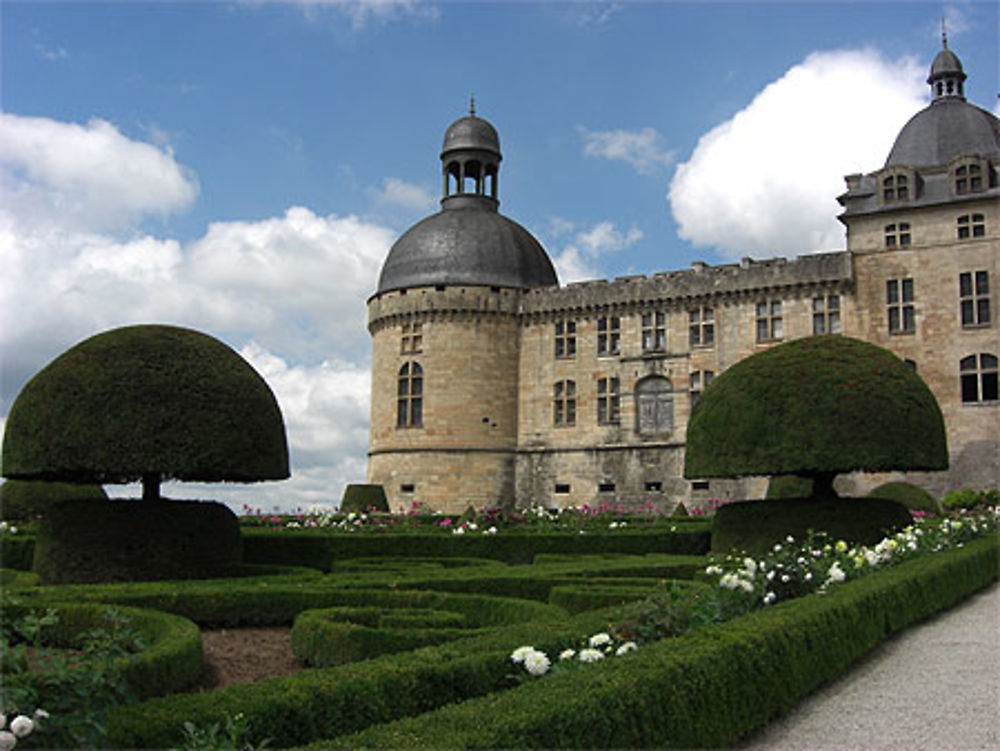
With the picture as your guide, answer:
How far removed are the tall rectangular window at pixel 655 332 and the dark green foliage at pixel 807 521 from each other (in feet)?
62.2

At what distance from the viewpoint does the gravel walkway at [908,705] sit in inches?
226

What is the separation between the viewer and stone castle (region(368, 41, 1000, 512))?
1147 inches

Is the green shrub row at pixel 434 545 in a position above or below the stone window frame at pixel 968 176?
below

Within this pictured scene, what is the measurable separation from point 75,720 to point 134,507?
28.2 feet

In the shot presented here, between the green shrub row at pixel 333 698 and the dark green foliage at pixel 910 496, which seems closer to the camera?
the green shrub row at pixel 333 698

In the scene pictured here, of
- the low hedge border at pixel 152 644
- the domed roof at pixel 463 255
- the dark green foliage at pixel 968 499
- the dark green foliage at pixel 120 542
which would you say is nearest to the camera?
the low hedge border at pixel 152 644

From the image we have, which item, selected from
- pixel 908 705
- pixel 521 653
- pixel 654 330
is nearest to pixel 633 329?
pixel 654 330

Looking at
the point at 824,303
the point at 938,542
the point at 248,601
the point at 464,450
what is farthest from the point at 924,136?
the point at 248,601

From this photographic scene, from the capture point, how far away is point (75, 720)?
351 cm

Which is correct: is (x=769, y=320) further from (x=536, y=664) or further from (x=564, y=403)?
(x=536, y=664)

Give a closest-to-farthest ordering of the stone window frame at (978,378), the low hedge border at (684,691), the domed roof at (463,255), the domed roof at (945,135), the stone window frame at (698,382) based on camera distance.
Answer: the low hedge border at (684,691)
the stone window frame at (978,378)
the domed roof at (945,135)
the stone window frame at (698,382)
the domed roof at (463,255)

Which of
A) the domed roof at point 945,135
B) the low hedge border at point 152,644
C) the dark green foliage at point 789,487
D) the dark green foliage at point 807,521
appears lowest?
the low hedge border at point 152,644

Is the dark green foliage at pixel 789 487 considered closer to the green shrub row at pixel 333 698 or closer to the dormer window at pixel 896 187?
the dormer window at pixel 896 187

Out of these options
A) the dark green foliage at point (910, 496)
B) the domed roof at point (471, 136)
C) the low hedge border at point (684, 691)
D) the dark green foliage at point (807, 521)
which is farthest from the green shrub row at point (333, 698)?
the domed roof at point (471, 136)
